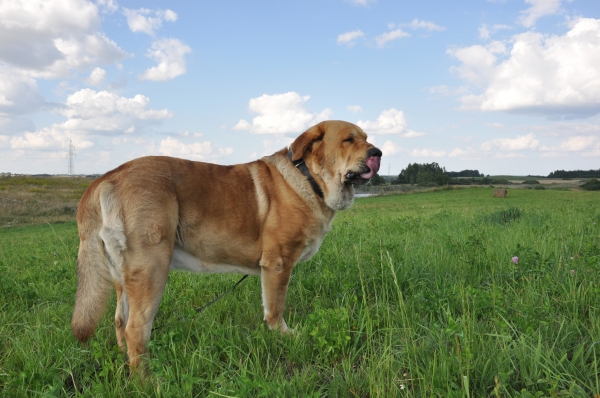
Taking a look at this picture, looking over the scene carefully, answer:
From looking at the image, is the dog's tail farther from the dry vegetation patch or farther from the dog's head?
the dry vegetation patch

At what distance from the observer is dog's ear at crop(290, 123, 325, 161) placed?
409cm

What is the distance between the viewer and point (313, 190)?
4.08 metres

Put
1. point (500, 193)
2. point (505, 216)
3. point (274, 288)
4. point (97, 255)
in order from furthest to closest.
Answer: point (500, 193) < point (505, 216) < point (274, 288) < point (97, 255)

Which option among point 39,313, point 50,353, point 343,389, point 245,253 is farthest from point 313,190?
point 39,313

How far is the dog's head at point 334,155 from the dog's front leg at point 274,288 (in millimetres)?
894

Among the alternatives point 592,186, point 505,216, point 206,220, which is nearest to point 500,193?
point 592,186

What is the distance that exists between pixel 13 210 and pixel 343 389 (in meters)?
44.3

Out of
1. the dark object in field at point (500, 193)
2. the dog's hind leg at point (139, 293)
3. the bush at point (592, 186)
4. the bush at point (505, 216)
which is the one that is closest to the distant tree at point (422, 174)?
the bush at point (592, 186)

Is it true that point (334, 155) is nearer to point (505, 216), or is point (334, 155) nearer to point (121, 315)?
Result: point (121, 315)

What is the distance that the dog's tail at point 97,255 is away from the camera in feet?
10.2

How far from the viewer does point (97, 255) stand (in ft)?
10.6

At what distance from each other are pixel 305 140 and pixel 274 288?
1.61m

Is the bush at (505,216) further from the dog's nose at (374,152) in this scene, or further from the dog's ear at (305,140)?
the dog's ear at (305,140)

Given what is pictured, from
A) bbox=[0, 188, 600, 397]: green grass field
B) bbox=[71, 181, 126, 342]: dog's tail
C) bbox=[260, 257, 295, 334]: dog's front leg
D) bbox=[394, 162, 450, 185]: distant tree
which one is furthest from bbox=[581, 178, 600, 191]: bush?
bbox=[71, 181, 126, 342]: dog's tail
